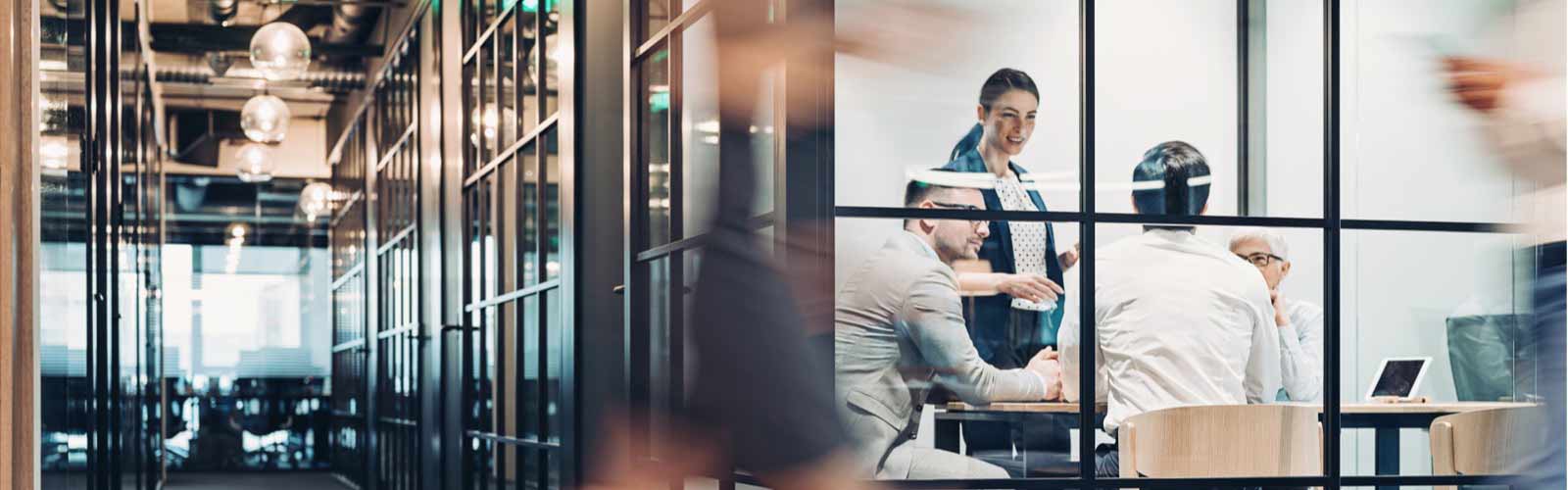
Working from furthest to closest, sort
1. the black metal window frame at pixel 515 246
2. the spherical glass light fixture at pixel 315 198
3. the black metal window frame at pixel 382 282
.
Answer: the spherical glass light fixture at pixel 315 198
the black metal window frame at pixel 382 282
the black metal window frame at pixel 515 246

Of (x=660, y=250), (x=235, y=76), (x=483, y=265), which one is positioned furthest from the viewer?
(x=235, y=76)

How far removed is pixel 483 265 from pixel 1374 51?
9.18 ft

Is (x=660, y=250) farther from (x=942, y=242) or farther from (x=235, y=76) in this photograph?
(x=235, y=76)

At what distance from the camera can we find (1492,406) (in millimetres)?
2268

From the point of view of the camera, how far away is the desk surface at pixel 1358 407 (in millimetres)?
2090

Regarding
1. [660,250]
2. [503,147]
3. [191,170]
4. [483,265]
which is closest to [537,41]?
[503,147]

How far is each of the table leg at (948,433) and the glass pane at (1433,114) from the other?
0.71 metres

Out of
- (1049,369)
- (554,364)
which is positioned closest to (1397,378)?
(1049,369)

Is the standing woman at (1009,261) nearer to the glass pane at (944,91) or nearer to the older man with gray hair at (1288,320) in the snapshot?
the glass pane at (944,91)

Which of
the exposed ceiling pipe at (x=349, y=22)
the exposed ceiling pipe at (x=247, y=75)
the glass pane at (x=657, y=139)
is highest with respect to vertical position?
the exposed ceiling pipe at (x=349, y=22)

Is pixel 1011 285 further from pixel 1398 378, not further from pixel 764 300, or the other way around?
pixel 1398 378

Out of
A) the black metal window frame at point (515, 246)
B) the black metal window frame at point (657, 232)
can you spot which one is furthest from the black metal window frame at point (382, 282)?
the black metal window frame at point (657, 232)

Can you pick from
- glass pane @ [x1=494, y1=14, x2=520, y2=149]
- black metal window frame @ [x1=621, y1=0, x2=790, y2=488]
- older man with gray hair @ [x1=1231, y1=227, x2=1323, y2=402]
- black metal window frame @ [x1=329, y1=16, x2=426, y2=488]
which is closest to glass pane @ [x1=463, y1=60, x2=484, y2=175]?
glass pane @ [x1=494, y1=14, x2=520, y2=149]

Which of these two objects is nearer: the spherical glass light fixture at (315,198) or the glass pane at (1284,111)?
the glass pane at (1284,111)
